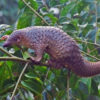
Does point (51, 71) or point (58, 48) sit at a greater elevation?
point (58, 48)

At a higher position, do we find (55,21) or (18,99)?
(55,21)

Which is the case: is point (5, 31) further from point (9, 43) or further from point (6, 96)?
point (6, 96)

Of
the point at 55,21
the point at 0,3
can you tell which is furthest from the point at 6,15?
the point at 55,21

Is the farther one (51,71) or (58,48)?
(51,71)
